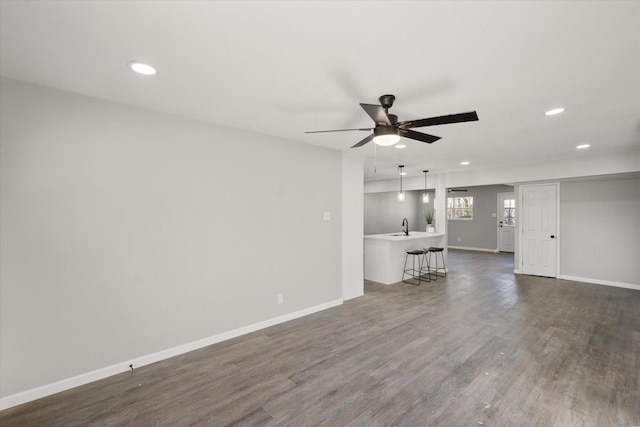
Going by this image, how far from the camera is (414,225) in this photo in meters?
11.7

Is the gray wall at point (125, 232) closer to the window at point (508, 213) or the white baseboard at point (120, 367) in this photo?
the white baseboard at point (120, 367)

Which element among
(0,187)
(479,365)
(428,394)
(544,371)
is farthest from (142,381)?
(544,371)

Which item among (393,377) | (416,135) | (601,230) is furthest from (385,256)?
(601,230)

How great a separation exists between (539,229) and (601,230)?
40.5 inches

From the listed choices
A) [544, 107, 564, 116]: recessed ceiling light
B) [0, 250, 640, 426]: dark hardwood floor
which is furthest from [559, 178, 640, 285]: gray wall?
[544, 107, 564, 116]: recessed ceiling light

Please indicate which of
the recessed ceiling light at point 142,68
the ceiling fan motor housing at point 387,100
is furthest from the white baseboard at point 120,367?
the ceiling fan motor housing at point 387,100

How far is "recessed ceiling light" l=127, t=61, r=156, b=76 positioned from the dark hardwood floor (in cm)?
259

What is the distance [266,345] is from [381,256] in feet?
11.4

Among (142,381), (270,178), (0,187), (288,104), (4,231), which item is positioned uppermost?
(288,104)

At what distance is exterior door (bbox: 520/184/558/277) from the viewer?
640 centimetres

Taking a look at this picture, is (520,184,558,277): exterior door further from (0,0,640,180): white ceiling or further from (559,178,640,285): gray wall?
(0,0,640,180): white ceiling

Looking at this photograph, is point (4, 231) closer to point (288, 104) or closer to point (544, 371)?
point (288, 104)

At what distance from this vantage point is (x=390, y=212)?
1059 cm

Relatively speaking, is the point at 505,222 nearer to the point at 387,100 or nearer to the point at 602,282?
the point at 602,282
